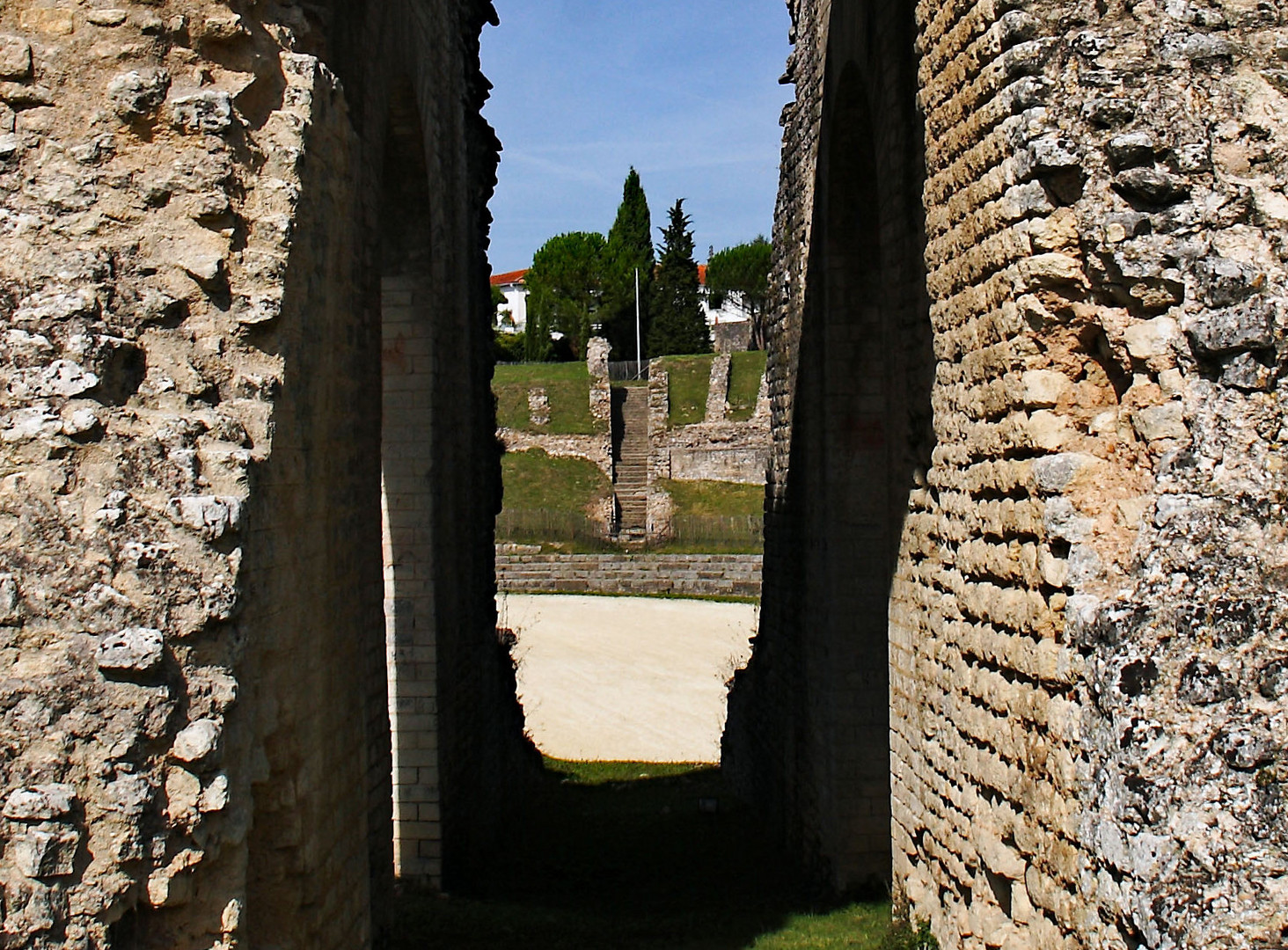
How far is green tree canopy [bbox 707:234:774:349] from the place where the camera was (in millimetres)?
70375

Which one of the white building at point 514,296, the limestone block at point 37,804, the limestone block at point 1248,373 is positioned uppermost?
the white building at point 514,296

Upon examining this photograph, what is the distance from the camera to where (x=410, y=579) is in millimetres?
8188

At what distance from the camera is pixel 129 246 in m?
3.53

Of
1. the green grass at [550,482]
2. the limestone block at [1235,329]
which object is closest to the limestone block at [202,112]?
the limestone block at [1235,329]

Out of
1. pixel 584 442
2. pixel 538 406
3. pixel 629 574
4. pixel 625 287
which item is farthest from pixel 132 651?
pixel 625 287

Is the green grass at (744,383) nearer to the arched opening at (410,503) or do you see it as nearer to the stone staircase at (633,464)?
the stone staircase at (633,464)

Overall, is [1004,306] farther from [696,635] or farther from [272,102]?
[696,635]

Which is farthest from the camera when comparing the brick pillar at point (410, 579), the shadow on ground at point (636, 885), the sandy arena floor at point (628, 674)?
the sandy arena floor at point (628, 674)

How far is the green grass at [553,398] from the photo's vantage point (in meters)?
38.9

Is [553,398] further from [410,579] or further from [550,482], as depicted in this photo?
[410,579]

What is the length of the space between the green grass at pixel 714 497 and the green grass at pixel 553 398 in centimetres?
415

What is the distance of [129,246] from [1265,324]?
129 inches

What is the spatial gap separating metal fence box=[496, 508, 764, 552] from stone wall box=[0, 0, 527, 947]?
80.3 feet

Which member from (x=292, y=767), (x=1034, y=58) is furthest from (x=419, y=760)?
(x=1034, y=58)
